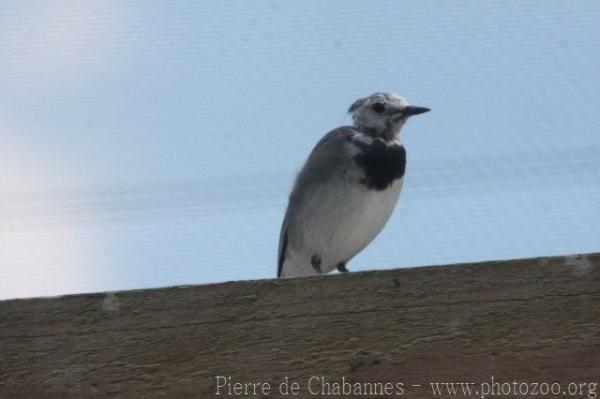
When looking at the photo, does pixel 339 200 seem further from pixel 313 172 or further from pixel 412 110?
pixel 412 110

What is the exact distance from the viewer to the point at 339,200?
412 cm

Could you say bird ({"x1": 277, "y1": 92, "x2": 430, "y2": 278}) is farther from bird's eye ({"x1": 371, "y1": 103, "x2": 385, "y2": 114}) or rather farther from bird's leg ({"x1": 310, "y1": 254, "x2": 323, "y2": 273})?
bird's eye ({"x1": 371, "y1": 103, "x2": 385, "y2": 114})

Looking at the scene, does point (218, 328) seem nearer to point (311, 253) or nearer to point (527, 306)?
point (527, 306)

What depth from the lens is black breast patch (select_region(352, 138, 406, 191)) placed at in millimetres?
4164

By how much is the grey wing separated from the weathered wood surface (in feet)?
7.35

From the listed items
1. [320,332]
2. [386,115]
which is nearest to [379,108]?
[386,115]

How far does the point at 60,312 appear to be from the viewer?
197cm

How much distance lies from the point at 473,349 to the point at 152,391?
52 centimetres

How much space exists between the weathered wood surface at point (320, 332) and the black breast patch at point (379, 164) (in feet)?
7.27

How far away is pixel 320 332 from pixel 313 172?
2353mm

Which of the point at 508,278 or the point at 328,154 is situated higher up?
the point at 328,154

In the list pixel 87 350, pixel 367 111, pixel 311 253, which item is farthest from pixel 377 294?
pixel 367 111

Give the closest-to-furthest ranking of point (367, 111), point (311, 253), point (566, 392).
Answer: point (566, 392), point (311, 253), point (367, 111)

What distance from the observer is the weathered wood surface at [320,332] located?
1.84 m
